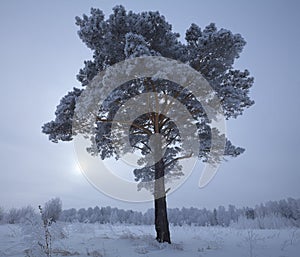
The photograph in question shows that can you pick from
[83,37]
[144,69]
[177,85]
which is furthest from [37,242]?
[83,37]

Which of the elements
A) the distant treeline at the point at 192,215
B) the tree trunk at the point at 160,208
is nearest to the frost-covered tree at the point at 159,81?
the tree trunk at the point at 160,208

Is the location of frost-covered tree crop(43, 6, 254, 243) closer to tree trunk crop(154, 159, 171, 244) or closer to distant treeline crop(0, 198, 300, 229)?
tree trunk crop(154, 159, 171, 244)

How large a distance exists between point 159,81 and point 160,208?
483 cm

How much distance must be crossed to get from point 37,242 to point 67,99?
543cm

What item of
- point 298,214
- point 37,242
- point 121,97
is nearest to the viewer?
point 37,242

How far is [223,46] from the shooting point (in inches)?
336

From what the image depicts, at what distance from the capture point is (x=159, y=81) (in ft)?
28.3

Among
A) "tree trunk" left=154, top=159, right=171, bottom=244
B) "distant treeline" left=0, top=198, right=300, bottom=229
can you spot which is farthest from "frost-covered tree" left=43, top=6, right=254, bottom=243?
"distant treeline" left=0, top=198, right=300, bottom=229

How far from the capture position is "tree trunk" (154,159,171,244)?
851cm

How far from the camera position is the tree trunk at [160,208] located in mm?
8508

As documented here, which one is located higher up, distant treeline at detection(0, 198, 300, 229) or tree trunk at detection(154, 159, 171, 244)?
tree trunk at detection(154, 159, 171, 244)

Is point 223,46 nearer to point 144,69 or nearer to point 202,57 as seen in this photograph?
point 202,57

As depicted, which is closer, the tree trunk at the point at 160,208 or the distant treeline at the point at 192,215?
the tree trunk at the point at 160,208

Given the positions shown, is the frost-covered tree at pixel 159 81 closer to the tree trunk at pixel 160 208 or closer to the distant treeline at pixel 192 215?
the tree trunk at pixel 160 208
